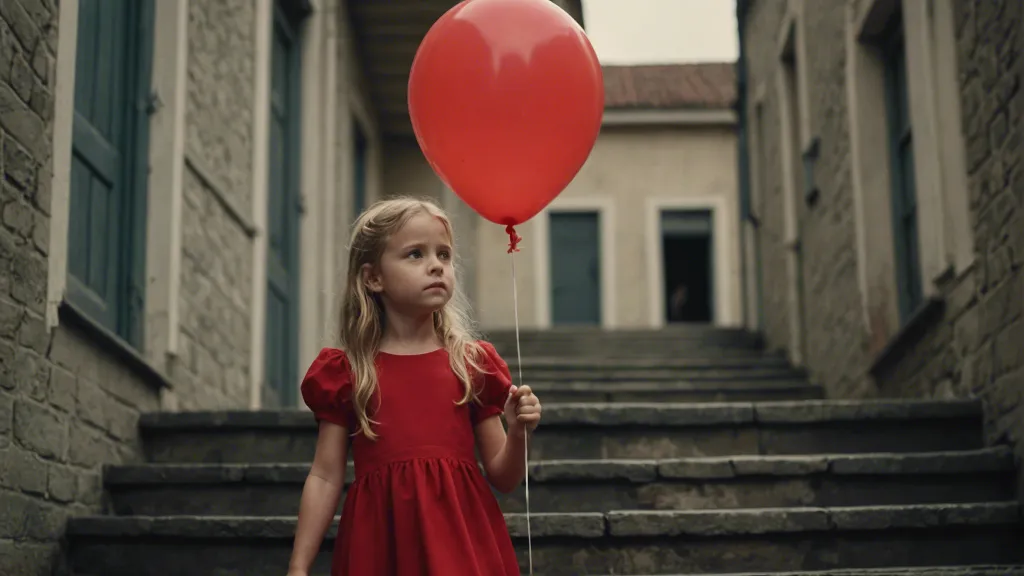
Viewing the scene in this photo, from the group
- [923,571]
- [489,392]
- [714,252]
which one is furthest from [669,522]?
[714,252]

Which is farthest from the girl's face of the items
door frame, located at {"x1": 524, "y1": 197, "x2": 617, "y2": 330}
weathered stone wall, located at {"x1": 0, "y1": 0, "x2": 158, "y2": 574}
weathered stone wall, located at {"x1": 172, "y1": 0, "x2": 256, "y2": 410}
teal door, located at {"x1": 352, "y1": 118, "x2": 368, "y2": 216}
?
door frame, located at {"x1": 524, "y1": 197, "x2": 617, "y2": 330}

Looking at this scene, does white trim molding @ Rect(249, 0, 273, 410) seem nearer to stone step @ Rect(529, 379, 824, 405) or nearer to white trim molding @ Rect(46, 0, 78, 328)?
stone step @ Rect(529, 379, 824, 405)

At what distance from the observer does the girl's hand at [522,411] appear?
264 cm

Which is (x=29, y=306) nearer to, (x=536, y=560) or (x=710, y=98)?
(x=536, y=560)

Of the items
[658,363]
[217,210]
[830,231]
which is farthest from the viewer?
[658,363]

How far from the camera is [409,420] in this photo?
2.75 meters

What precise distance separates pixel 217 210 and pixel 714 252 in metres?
11.9

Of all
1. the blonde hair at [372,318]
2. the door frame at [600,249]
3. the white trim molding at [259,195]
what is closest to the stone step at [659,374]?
the white trim molding at [259,195]

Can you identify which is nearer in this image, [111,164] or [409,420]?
[409,420]

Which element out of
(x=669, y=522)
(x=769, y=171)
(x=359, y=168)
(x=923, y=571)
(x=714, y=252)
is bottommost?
(x=923, y=571)

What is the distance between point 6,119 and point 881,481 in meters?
3.03

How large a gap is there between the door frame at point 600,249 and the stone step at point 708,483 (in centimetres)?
1185

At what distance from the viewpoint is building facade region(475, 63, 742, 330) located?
1697cm

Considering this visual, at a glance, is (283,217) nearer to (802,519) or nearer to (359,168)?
(359,168)
